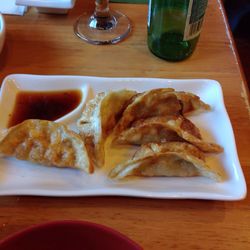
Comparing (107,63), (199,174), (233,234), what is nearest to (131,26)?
(107,63)

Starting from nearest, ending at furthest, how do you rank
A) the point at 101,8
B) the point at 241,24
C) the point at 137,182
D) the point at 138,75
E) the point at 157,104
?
the point at 137,182 < the point at 157,104 < the point at 138,75 < the point at 101,8 < the point at 241,24

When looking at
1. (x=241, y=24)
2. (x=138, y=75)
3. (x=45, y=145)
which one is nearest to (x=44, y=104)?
(x=45, y=145)

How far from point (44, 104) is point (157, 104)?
29 cm

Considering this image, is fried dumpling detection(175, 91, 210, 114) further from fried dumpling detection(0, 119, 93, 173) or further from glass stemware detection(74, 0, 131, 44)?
glass stemware detection(74, 0, 131, 44)

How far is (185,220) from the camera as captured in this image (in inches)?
28.8

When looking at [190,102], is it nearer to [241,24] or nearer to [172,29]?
[172,29]

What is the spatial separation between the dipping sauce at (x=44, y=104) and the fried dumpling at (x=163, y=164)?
0.80 feet

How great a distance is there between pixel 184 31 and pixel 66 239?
0.64m

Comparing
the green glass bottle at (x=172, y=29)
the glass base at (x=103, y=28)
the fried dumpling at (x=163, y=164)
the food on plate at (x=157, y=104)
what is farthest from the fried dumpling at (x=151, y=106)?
the glass base at (x=103, y=28)

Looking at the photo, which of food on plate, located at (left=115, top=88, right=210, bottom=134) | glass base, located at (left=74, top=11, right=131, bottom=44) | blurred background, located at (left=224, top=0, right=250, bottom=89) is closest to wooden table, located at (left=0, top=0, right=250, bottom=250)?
glass base, located at (left=74, top=11, right=131, bottom=44)

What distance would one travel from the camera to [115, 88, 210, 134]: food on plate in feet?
2.84

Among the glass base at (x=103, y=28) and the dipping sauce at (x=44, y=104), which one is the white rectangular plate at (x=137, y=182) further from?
the glass base at (x=103, y=28)

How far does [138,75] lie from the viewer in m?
1.03

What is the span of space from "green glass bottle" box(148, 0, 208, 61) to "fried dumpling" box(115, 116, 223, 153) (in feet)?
0.92
